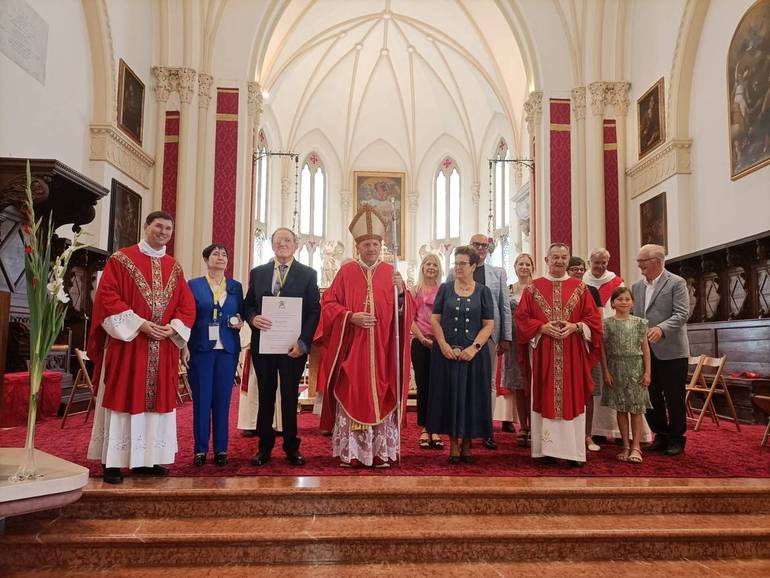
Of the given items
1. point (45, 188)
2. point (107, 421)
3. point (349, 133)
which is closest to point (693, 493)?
point (107, 421)

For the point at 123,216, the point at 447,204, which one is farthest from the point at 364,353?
the point at 447,204

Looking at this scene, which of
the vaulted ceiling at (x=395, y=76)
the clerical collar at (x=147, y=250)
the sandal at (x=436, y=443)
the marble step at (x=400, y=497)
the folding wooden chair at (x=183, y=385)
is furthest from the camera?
the vaulted ceiling at (x=395, y=76)

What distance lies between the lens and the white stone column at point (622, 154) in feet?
40.7

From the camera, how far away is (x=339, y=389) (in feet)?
14.4

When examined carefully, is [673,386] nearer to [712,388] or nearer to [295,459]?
[712,388]

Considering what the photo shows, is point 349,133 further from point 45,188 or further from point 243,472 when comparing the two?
point 243,472

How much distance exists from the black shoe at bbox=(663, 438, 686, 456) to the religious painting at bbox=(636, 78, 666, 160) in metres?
7.79

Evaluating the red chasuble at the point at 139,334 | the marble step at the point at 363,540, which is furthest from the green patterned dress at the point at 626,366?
the red chasuble at the point at 139,334

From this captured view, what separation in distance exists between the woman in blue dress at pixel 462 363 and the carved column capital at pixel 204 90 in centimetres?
983

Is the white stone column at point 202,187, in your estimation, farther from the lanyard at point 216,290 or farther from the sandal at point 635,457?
the sandal at point 635,457

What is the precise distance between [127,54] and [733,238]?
1105 centimetres

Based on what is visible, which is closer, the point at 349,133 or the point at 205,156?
the point at 205,156

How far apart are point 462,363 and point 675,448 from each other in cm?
199

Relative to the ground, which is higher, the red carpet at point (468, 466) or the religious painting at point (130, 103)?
the religious painting at point (130, 103)
